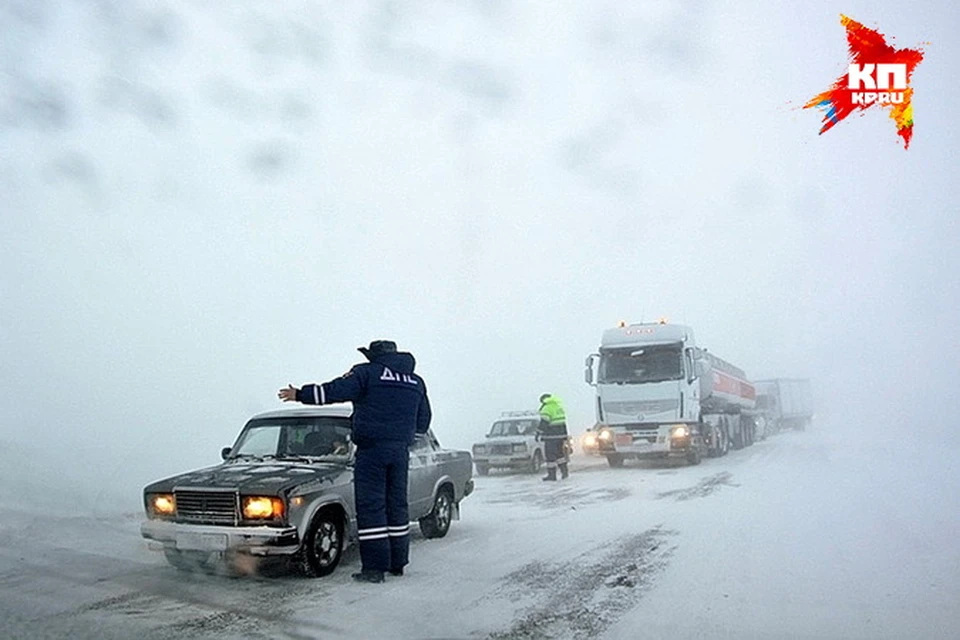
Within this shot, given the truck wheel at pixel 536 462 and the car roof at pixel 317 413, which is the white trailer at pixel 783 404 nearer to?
the truck wheel at pixel 536 462

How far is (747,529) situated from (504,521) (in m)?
3.08

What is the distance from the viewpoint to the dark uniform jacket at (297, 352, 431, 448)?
6324 mm

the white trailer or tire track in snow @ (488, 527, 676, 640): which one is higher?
the white trailer

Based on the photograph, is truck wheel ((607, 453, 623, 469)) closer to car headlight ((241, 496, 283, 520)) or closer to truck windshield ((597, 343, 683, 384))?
truck windshield ((597, 343, 683, 384))

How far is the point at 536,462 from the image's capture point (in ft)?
60.4

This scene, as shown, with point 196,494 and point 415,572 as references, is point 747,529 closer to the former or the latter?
point 415,572

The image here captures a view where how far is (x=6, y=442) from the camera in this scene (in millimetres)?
15297

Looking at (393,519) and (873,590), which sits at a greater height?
(393,519)

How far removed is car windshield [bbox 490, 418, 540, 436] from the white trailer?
17.5 meters

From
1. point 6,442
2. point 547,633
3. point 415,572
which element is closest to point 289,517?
point 415,572

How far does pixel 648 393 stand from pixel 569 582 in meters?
12.2

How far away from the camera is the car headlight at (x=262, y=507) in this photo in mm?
6109

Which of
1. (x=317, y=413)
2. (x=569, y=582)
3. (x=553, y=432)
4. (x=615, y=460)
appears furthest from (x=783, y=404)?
(x=569, y=582)

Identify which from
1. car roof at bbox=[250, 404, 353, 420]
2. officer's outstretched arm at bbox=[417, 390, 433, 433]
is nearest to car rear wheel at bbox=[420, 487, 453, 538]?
car roof at bbox=[250, 404, 353, 420]
